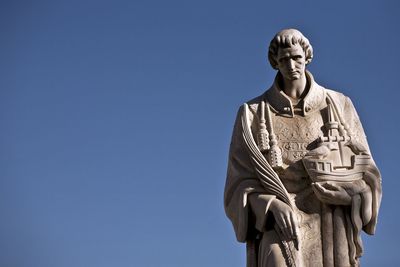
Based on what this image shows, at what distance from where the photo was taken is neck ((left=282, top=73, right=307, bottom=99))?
11.7 meters

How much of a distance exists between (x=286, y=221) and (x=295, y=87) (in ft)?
6.89

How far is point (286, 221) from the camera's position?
35.1ft

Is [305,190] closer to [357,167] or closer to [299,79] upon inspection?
[357,167]


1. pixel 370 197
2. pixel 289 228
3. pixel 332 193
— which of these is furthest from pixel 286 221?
pixel 370 197

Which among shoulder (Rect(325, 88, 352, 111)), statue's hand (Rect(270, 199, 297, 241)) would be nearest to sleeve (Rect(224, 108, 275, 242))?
statue's hand (Rect(270, 199, 297, 241))

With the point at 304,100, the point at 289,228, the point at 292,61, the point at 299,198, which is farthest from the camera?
the point at 304,100

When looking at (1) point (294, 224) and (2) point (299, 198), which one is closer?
(1) point (294, 224)

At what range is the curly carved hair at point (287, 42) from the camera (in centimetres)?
1139

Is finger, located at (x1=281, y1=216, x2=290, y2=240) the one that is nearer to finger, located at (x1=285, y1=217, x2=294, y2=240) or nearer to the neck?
finger, located at (x1=285, y1=217, x2=294, y2=240)

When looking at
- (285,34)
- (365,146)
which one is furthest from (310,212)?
(285,34)

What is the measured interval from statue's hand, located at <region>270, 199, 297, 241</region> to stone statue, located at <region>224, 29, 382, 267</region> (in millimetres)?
13

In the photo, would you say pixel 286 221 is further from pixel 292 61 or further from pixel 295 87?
pixel 292 61

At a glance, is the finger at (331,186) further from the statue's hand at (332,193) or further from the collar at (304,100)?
the collar at (304,100)

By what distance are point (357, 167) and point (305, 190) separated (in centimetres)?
77
